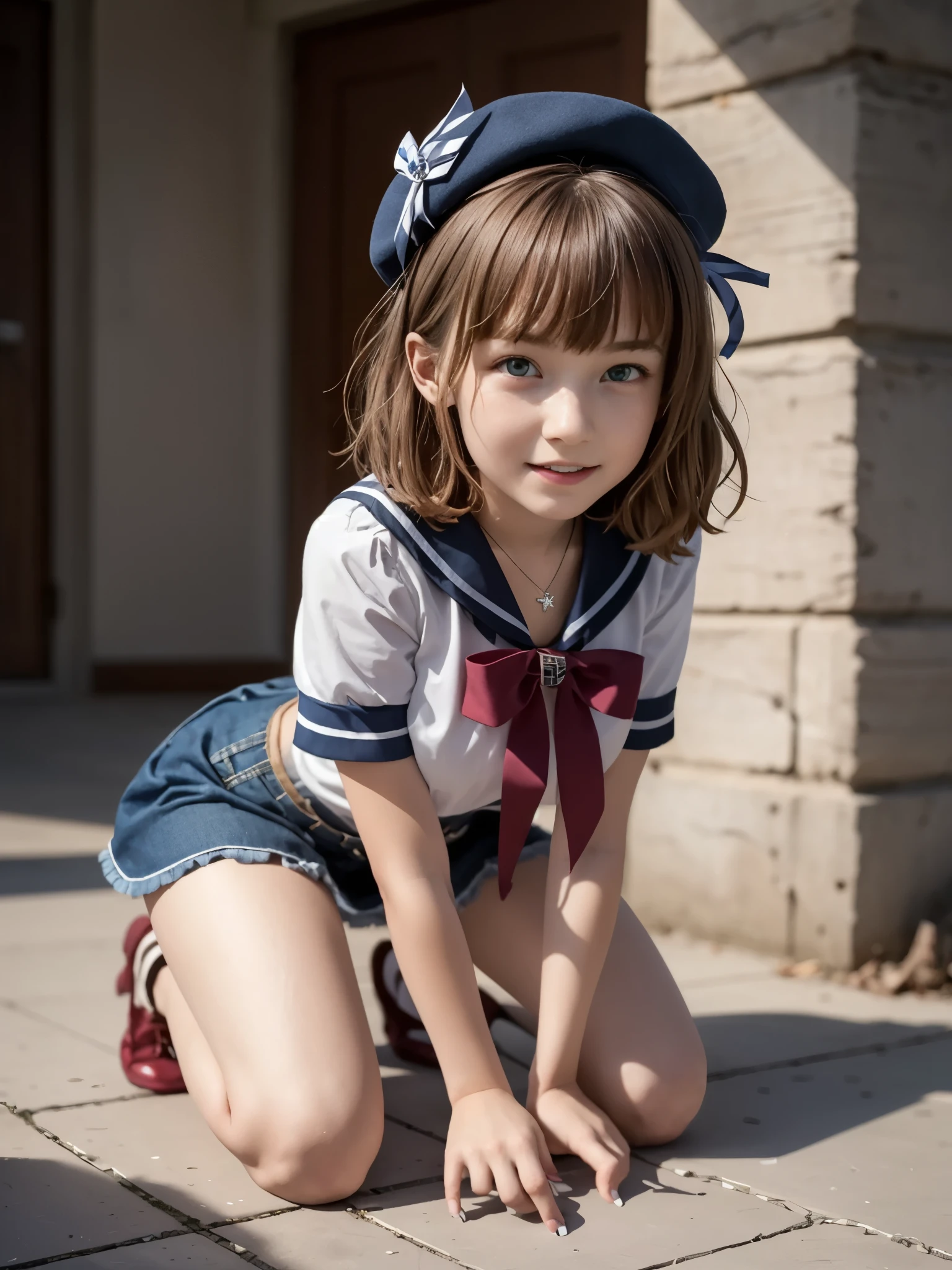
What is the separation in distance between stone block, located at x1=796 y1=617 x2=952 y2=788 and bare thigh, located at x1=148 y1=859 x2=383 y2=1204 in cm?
110

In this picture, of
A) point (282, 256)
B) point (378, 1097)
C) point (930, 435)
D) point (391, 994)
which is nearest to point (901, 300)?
point (930, 435)

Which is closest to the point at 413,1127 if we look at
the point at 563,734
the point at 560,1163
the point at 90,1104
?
the point at 560,1163

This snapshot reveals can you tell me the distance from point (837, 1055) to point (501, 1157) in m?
0.83

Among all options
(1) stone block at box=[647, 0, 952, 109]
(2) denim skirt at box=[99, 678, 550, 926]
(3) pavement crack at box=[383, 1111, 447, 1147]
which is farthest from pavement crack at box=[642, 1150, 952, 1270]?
(1) stone block at box=[647, 0, 952, 109]

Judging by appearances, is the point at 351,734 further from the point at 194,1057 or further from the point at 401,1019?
the point at 401,1019

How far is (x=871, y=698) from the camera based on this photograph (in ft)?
8.61

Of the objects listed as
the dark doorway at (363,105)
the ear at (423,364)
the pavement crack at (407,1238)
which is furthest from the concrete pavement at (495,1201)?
the dark doorway at (363,105)

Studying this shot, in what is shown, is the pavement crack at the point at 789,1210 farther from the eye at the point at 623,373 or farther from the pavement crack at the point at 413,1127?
the eye at the point at 623,373

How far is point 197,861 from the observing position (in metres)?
1.86

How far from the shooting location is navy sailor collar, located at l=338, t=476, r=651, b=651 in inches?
66.8

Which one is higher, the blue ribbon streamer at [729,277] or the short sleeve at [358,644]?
the blue ribbon streamer at [729,277]

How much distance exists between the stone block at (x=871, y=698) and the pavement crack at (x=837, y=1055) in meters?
0.47

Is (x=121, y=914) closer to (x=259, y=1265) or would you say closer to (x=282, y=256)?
(x=259, y=1265)

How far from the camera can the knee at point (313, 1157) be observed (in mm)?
1597
